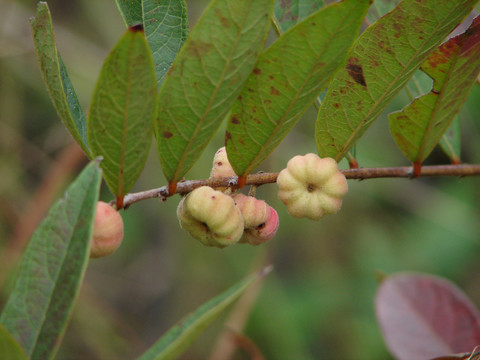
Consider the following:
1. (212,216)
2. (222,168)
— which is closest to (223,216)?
(212,216)

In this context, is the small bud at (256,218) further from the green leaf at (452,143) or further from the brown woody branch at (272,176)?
the green leaf at (452,143)

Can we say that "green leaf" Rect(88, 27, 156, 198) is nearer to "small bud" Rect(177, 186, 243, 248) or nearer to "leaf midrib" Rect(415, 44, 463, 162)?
"small bud" Rect(177, 186, 243, 248)

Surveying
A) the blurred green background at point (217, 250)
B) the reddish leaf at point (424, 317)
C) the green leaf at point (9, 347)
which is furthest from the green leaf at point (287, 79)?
the blurred green background at point (217, 250)

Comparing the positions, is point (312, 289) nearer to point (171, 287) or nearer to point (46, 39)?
point (171, 287)

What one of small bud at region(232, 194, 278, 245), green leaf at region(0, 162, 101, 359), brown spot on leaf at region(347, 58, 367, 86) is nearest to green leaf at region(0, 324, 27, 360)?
green leaf at region(0, 162, 101, 359)

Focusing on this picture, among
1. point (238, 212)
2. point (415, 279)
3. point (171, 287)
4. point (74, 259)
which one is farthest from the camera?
point (171, 287)

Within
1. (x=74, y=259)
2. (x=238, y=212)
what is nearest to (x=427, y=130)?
(x=238, y=212)

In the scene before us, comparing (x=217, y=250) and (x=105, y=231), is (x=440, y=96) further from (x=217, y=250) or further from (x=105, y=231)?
(x=217, y=250)

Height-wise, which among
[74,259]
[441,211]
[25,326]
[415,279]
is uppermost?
[74,259]
